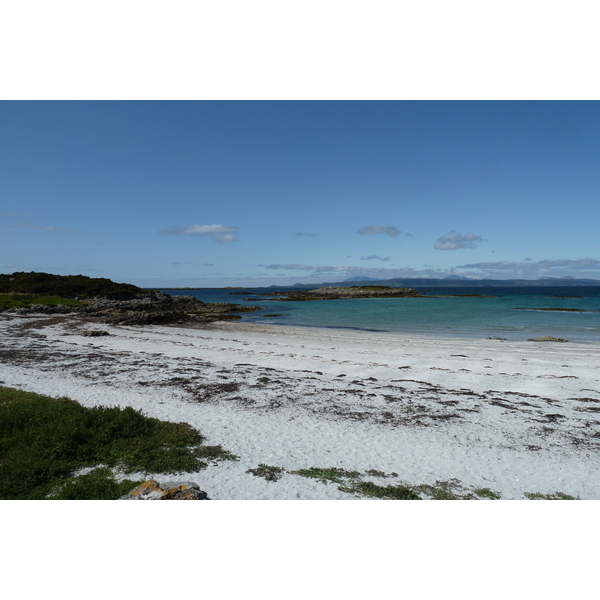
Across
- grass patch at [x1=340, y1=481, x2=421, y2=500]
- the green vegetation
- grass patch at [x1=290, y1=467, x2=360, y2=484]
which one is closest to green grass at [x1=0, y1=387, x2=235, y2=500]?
grass patch at [x1=290, y1=467, x2=360, y2=484]

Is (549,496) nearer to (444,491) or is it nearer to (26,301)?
(444,491)

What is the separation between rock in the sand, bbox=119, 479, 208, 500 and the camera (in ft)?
19.9

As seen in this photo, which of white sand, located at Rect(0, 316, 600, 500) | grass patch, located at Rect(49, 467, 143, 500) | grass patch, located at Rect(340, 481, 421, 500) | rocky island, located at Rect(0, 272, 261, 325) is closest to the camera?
grass patch, located at Rect(49, 467, 143, 500)

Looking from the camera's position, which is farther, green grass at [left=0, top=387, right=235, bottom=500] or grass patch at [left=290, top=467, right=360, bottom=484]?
grass patch at [left=290, top=467, right=360, bottom=484]

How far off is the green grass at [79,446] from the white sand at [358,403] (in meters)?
0.68

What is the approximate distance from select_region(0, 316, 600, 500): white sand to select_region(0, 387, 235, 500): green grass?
0.68 meters

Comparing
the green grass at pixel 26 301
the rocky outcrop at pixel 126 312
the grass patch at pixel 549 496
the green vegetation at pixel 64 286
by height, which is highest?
the green vegetation at pixel 64 286

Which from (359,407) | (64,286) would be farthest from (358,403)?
(64,286)

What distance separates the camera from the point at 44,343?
23328mm

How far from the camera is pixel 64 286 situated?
196ft

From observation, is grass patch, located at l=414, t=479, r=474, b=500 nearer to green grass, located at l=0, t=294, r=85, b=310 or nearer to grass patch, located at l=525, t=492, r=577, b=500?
grass patch, located at l=525, t=492, r=577, b=500

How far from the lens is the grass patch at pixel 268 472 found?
7.47m

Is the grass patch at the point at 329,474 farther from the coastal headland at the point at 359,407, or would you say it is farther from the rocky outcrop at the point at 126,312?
the rocky outcrop at the point at 126,312

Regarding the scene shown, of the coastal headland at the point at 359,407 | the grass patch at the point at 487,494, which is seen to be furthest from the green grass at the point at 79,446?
the grass patch at the point at 487,494
